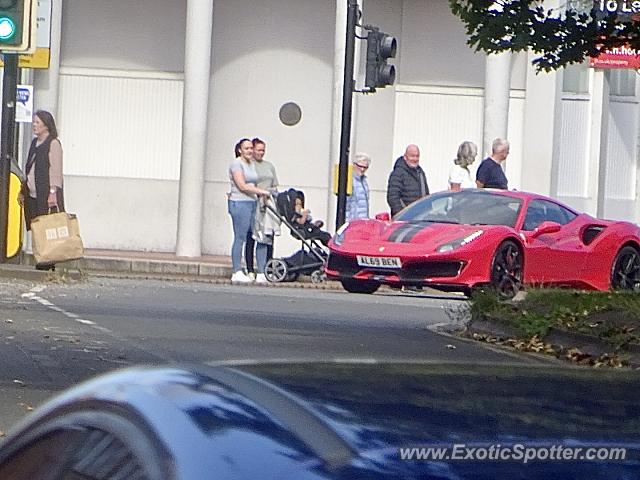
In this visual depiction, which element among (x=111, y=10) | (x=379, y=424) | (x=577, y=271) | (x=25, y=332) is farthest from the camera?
(x=111, y=10)

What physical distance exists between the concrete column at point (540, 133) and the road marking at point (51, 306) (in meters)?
11.3

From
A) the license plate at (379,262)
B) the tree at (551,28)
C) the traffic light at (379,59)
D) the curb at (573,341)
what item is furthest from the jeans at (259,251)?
the tree at (551,28)

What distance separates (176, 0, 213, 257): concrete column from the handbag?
7047 mm

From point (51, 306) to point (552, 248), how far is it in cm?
532

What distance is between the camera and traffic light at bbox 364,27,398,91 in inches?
781

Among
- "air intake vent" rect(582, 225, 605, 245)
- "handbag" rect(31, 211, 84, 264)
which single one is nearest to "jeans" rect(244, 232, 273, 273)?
"handbag" rect(31, 211, 84, 264)

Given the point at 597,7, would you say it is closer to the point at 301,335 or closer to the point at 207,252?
the point at 301,335

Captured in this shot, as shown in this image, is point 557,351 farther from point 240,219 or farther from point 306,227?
point 306,227

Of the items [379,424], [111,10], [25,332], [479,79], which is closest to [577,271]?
[25,332]

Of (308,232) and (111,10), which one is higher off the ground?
(111,10)

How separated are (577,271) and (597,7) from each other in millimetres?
4946

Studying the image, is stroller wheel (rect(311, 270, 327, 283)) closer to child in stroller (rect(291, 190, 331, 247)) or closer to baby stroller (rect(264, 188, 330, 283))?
baby stroller (rect(264, 188, 330, 283))

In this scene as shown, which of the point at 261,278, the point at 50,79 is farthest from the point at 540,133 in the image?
the point at 50,79

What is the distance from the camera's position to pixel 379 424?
2.44 meters
